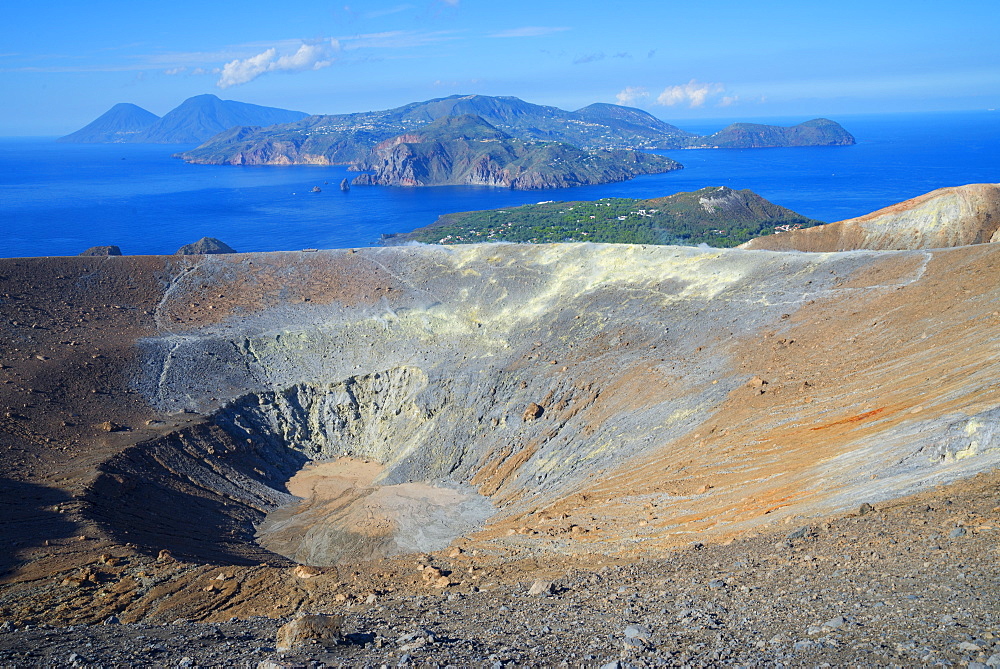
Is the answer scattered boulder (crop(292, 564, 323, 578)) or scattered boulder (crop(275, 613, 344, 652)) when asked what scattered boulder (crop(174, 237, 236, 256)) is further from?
scattered boulder (crop(275, 613, 344, 652))

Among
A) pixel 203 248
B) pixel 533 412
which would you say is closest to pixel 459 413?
pixel 533 412

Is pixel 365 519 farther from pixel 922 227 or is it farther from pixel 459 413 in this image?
pixel 922 227

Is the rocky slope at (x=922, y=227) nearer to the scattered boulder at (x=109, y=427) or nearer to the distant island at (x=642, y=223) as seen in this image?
the distant island at (x=642, y=223)

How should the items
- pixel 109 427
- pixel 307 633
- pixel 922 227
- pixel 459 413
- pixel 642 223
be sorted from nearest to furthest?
pixel 307 633 < pixel 109 427 < pixel 459 413 < pixel 922 227 < pixel 642 223

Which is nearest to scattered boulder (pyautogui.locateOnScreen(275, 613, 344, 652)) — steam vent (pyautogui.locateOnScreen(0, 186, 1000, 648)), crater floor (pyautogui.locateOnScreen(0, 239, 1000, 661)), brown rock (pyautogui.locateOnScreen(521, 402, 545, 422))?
crater floor (pyautogui.locateOnScreen(0, 239, 1000, 661))

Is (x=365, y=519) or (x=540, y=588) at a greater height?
(x=540, y=588)

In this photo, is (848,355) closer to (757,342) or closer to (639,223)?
(757,342)

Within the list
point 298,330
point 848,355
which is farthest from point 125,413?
point 848,355
